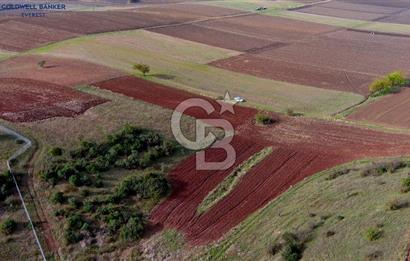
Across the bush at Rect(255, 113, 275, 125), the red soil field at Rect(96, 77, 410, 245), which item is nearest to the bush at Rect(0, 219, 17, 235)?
the red soil field at Rect(96, 77, 410, 245)

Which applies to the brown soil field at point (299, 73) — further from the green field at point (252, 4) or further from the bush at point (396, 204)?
the green field at point (252, 4)

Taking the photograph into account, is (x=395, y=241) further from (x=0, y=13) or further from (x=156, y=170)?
(x=0, y=13)

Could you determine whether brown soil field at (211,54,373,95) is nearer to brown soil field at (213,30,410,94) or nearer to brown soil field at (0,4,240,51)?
brown soil field at (213,30,410,94)

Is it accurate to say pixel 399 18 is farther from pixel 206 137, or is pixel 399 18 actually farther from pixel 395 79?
pixel 206 137

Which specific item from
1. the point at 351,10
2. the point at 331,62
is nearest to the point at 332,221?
the point at 331,62

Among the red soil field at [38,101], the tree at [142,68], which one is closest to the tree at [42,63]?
the red soil field at [38,101]
